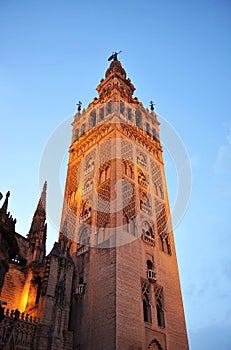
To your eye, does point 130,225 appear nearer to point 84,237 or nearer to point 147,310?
point 84,237

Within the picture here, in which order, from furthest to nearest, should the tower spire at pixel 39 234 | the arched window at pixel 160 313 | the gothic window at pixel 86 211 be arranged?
the gothic window at pixel 86 211 < the tower spire at pixel 39 234 < the arched window at pixel 160 313

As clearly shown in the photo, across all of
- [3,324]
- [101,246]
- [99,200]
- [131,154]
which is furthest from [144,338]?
[131,154]

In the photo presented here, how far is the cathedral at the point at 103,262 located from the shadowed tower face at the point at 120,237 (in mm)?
84

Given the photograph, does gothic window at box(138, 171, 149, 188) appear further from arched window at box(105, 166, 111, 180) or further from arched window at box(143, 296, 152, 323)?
arched window at box(143, 296, 152, 323)

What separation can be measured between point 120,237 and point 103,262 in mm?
2115

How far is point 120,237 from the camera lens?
77.3 feet

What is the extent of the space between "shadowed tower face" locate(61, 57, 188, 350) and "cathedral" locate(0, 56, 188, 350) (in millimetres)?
84

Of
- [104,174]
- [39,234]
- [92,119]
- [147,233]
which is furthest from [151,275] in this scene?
[92,119]

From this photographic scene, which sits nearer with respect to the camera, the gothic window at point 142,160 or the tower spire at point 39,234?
the tower spire at point 39,234

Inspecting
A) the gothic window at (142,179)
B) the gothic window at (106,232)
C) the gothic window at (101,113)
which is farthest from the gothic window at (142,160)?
the gothic window at (106,232)

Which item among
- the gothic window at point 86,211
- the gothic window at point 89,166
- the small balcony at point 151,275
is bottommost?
the small balcony at point 151,275

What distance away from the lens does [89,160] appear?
33.3m

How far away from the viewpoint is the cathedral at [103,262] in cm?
1972

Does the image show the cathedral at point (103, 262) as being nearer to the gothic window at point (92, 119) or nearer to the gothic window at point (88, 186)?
the gothic window at point (88, 186)
